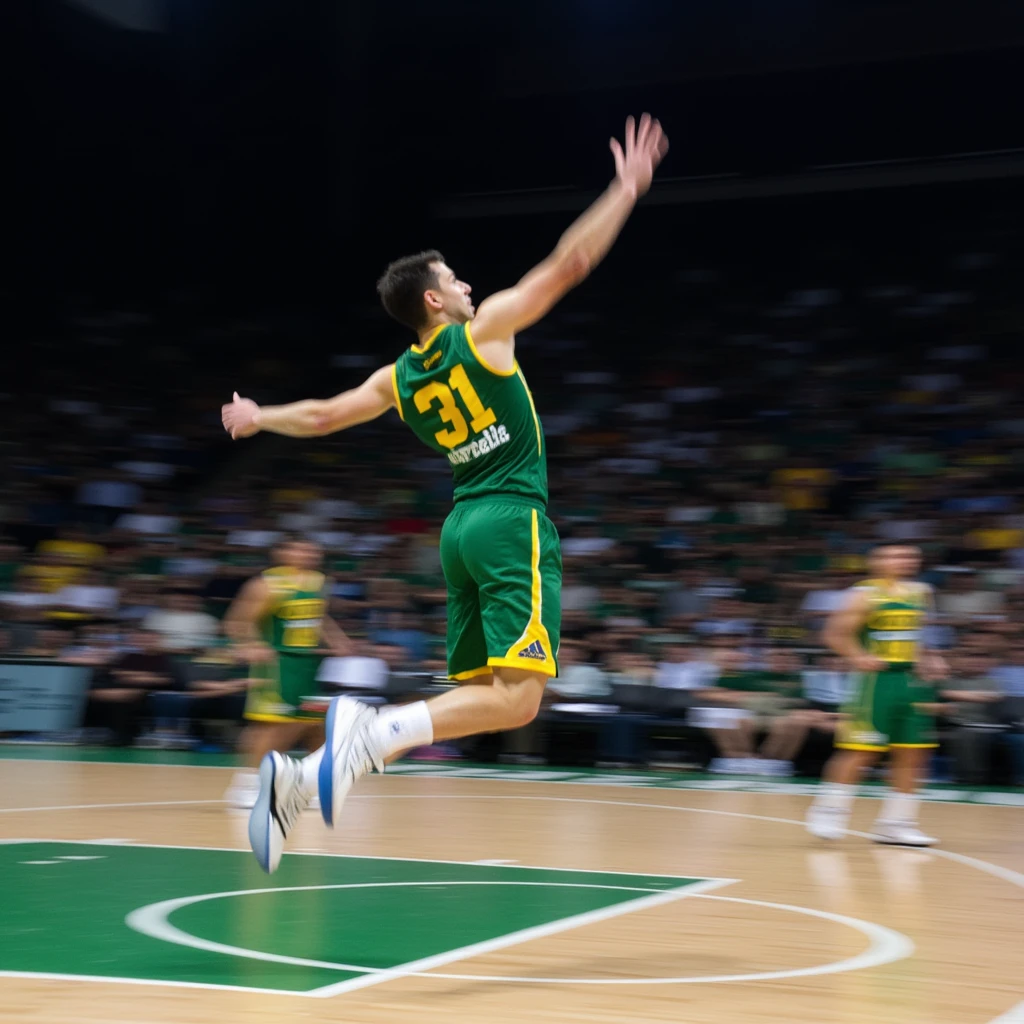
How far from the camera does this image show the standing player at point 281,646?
9906mm

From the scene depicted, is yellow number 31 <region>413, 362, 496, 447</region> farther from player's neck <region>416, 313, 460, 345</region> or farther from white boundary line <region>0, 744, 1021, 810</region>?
white boundary line <region>0, 744, 1021, 810</region>

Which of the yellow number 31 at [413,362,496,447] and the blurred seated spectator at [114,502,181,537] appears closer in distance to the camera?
the yellow number 31 at [413,362,496,447]

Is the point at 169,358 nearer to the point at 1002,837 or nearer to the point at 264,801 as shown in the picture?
the point at 1002,837

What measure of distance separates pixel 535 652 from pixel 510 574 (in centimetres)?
25

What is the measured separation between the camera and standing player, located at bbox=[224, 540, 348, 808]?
390 inches

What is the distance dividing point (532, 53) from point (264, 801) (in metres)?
18.4

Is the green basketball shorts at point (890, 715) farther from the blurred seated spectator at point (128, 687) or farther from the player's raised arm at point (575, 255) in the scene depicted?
the blurred seated spectator at point (128, 687)

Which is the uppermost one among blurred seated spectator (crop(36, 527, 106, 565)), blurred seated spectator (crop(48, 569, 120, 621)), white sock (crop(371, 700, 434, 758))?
blurred seated spectator (crop(36, 527, 106, 565))

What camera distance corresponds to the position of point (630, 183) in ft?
14.8

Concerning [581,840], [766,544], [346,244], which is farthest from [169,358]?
[581,840]

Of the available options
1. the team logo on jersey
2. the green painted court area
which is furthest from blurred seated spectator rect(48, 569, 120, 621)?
the team logo on jersey

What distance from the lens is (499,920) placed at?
218 inches

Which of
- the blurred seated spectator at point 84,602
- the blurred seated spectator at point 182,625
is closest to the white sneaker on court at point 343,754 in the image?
the blurred seated spectator at point 182,625

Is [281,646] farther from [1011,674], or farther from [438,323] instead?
[1011,674]
